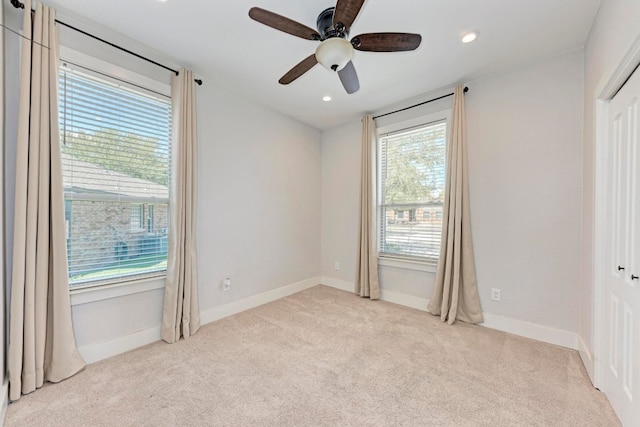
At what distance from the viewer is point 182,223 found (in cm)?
251

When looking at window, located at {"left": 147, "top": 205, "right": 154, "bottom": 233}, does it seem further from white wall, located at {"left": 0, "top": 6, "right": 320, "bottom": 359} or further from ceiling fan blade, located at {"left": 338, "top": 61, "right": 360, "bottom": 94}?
ceiling fan blade, located at {"left": 338, "top": 61, "right": 360, "bottom": 94}

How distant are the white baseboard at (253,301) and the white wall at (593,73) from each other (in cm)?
314

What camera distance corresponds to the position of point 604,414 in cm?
159

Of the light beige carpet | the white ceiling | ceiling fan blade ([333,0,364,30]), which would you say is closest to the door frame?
the light beige carpet

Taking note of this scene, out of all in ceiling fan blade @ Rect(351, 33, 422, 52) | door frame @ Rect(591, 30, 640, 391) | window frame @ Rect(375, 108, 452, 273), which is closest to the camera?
ceiling fan blade @ Rect(351, 33, 422, 52)

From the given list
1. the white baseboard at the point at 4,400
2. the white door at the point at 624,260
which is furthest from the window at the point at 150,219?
the white door at the point at 624,260

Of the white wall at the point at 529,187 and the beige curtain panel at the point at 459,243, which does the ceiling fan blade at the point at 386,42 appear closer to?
the beige curtain panel at the point at 459,243

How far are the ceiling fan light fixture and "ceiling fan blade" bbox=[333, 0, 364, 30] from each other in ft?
0.39

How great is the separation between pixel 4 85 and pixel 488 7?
337 centimetres

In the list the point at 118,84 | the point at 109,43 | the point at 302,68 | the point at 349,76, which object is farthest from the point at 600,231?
the point at 109,43

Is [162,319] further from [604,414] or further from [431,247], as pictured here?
[604,414]

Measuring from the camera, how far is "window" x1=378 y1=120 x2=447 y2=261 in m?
3.23

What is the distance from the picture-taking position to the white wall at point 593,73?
4.68 ft

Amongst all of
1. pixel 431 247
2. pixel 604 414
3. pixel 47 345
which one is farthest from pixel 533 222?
pixel 47 345
